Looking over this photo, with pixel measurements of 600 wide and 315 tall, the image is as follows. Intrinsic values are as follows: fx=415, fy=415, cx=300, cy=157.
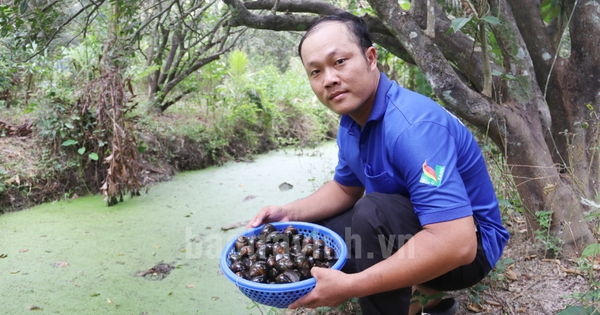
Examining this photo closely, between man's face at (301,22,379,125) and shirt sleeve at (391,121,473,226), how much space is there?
0.25 meters

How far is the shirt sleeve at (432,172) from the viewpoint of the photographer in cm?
116

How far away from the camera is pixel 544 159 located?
1931 millimetres

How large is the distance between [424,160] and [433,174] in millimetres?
47

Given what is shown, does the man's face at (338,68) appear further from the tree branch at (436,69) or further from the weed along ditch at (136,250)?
the weed along ditch at (136,250)

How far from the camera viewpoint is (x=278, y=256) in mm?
1517

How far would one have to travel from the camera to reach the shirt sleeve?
116 centimetres

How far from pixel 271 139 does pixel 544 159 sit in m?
4.18

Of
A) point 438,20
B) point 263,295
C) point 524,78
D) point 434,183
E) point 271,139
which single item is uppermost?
point 438,20

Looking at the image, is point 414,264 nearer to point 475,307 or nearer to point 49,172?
point 475,307

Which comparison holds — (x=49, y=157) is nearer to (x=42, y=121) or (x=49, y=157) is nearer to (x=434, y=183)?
(x=42, y=121)

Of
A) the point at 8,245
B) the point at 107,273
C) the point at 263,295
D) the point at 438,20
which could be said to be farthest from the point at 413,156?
the point at 8,245

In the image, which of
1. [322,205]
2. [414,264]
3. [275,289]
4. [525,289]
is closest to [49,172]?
[322,205]

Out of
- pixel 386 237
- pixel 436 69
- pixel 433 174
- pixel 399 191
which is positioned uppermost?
pixel 436 69

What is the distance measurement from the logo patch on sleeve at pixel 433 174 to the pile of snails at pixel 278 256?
0.51m
